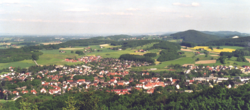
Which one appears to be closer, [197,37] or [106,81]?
[106,81]

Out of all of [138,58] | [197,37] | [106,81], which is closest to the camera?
[106,81]

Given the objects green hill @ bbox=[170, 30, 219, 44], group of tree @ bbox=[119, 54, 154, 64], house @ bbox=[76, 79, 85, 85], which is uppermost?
green hill @ bbox=[170, 30, 219, 44]

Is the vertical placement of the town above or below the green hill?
below

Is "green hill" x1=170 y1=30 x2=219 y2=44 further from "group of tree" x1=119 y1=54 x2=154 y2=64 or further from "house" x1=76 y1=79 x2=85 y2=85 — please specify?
"house" x1=76 y1=79 x2=85 y2=85

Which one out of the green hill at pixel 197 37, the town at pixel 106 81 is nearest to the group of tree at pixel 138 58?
the town at pixel 106 81

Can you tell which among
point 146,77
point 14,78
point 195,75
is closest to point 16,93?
point 14,78

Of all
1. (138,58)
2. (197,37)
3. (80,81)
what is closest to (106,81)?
(80,81)

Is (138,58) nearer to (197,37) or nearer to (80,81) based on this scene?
(80,81)

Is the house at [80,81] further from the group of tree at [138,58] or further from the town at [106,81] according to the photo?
the group of tree at [138,58]

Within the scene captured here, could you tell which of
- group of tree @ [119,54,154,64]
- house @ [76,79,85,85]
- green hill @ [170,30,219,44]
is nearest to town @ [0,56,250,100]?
house @ [76,79,85,85]

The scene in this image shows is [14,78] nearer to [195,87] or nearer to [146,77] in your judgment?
[146,77]

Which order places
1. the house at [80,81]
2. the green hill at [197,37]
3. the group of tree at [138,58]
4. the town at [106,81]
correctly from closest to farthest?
the town at [106,81]
the house at [80,81]
the group of tree at [138,58]
the green hill at [197,37]

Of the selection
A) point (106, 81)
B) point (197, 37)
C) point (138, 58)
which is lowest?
point (106, 81)
